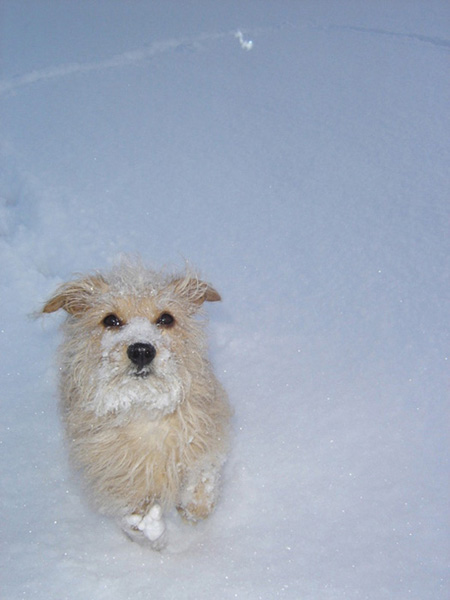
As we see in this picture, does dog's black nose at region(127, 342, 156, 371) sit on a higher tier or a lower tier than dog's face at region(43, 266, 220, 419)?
higher

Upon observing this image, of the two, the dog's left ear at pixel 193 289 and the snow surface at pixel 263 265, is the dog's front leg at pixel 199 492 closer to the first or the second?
the snow surface at pixel 263 265

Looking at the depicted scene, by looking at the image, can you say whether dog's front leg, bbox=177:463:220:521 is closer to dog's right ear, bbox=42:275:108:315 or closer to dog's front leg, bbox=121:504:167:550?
dog's front leg, bbox=121:504:167:550

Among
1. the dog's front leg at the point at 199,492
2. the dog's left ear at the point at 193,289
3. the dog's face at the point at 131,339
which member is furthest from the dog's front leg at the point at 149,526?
the dog's left ear at the point at 193,289

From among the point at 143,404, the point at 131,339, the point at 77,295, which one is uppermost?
the point at 131,339

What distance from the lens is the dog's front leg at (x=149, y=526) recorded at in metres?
2.48

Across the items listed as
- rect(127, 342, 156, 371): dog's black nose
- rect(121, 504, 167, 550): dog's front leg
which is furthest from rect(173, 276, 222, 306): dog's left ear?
rect(121, 504, 167, 550): dog's front leg

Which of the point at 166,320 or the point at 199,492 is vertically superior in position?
the point at 166,320

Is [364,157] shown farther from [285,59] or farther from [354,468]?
[354,468]

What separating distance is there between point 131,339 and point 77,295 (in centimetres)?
50

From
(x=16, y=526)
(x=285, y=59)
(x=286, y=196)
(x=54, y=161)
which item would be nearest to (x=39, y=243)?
(x=54, y=161)

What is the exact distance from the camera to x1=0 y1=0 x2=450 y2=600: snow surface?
2488mm

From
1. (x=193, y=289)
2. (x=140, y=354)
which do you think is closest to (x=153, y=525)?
(x=140, y=354)

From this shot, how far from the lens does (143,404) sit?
7.59 ft

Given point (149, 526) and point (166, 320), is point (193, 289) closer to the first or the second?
point (166, 320)
